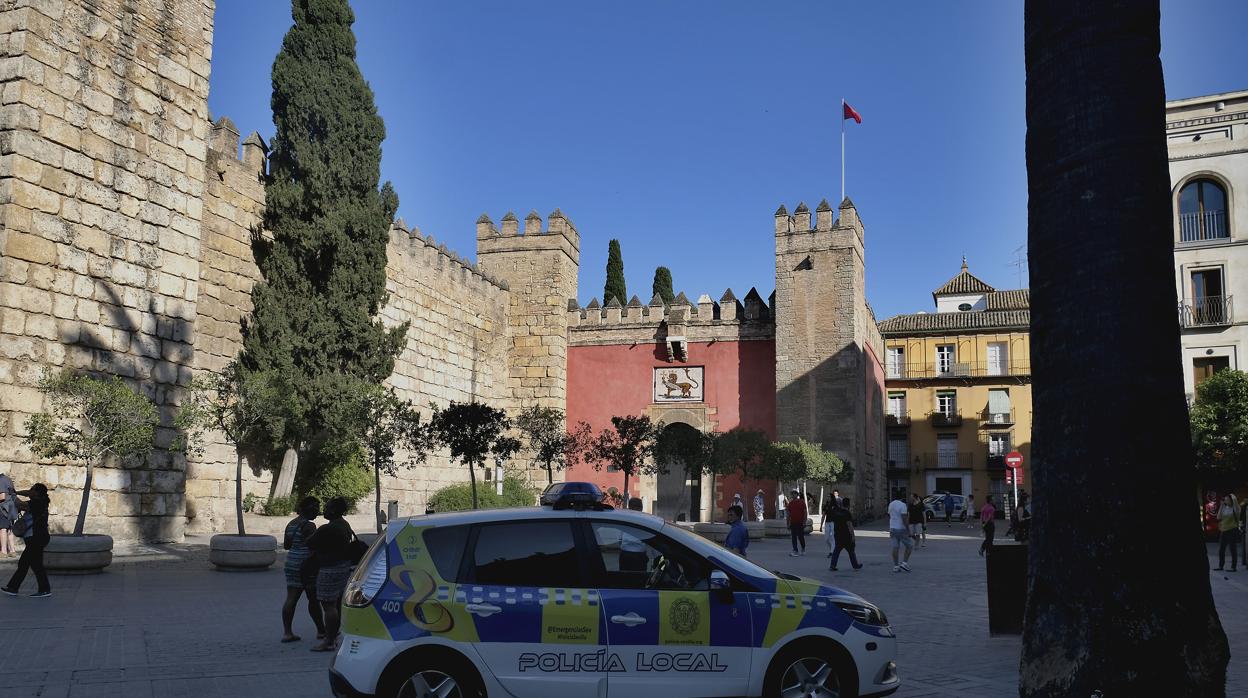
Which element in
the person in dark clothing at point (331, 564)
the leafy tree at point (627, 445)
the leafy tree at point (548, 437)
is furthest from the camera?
the leafy tree at point (548, 437)

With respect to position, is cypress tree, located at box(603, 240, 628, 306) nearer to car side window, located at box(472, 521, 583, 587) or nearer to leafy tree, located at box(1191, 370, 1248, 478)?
leafy tree, located at box(1191, 370, 1248, 478)

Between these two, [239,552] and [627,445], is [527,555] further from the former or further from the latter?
[627,445]

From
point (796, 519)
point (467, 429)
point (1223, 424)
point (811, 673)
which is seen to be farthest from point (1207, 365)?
point (811, 673)

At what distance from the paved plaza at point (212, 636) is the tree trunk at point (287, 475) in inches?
216

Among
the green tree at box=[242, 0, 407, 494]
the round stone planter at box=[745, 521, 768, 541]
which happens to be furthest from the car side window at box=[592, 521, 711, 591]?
the round stone planter at box=[745, 521, 768, 541]

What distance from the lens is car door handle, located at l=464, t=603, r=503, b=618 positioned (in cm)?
494

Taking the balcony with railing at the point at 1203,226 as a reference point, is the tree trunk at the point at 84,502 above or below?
below

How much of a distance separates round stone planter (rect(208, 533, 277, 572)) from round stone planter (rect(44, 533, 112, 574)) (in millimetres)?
1402

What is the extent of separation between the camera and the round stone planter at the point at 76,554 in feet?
37.8

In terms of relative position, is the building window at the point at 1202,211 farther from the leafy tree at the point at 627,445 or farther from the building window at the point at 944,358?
the building window at the point at 944,358

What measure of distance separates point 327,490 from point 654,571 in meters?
16.6

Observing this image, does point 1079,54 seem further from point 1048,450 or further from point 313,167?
point 313,167

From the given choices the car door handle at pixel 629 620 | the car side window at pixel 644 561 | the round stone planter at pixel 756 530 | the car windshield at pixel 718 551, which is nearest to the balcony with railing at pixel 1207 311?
the round stone planter at pixel 756 530

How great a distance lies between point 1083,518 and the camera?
3586mm
